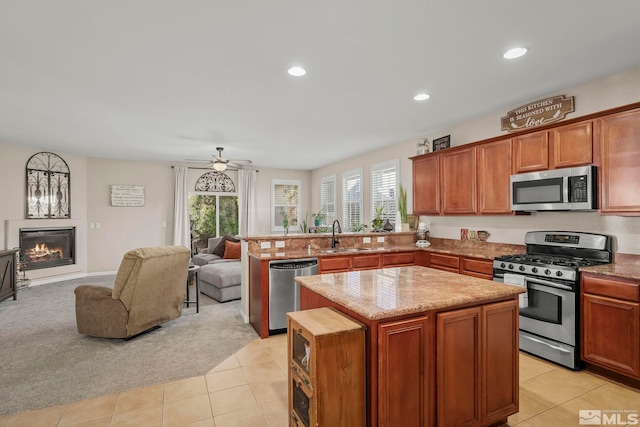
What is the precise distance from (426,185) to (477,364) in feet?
10.8

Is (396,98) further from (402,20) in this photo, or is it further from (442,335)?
(442,335)

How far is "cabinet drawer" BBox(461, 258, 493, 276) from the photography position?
144 inches

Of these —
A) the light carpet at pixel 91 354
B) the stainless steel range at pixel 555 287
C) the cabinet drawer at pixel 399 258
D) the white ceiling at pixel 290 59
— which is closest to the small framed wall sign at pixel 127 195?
the white ceiling at pixel 290 59

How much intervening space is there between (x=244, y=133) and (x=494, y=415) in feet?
15.2

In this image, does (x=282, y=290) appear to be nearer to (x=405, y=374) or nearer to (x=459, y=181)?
(x=405, y=374)

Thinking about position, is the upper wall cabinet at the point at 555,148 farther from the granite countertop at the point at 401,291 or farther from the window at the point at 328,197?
the window at the point at 328,197

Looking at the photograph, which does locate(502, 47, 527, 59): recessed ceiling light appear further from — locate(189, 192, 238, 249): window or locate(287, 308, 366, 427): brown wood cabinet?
locate(189, 192, 238, 249): window

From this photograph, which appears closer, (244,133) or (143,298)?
A: (143,298)

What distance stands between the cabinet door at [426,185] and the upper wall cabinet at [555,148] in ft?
3.81

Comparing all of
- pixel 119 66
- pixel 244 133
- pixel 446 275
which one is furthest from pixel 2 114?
pixel 446 275

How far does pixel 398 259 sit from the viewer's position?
458cm

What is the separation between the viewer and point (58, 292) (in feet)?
18.6

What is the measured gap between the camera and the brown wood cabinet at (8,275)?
16.0 ft

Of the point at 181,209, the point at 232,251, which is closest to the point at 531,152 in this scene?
the point at 232,251
